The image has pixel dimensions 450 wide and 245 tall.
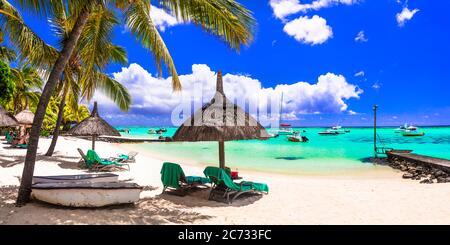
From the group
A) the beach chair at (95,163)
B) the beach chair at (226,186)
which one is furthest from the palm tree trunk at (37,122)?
the beach chair at (95,163)

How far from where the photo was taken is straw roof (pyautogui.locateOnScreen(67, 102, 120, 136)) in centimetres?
1224

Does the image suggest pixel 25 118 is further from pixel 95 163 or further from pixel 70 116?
pixel 70 116

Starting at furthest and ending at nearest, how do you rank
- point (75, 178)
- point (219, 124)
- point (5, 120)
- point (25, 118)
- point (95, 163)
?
point (25, 118) < point (5, 120) < point (95, 163) < point (219, 124) < point (75, 178)

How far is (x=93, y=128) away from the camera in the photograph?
1246 centimetres

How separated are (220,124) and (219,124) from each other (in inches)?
0.9

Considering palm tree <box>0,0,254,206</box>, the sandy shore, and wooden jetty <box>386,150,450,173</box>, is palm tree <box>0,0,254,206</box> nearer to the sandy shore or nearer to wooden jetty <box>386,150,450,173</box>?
the sandy shore

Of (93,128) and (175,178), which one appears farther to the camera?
(93,128)

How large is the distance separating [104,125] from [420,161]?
675 inches

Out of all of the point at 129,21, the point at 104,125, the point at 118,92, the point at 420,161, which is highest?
the point at 129,21

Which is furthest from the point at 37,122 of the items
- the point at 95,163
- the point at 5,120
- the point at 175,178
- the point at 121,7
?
the point at 5,120

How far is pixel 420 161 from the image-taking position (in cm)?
1673

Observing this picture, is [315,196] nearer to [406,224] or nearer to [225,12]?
[406,224]
